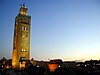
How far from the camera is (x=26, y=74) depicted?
1519 inches

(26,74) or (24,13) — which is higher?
(24,13)

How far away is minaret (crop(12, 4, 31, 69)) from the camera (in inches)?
2324

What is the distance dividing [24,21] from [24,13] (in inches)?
185

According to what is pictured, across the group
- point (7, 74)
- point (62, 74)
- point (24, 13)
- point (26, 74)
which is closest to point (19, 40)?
point (24, 13)

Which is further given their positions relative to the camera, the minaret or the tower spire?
A: the tower spire

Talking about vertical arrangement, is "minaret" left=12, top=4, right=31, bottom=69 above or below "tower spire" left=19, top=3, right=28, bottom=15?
below

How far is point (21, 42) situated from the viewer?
2403 inches

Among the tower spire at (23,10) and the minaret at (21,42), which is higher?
the tower spire at (23,10)

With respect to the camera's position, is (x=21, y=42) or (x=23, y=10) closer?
(x=21, y=42)

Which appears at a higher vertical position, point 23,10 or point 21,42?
point 23,10

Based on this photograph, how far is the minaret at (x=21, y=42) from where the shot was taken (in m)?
59.0

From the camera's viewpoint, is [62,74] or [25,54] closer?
[62,74]

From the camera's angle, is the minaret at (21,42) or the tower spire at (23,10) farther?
the tower spire at (23,10)

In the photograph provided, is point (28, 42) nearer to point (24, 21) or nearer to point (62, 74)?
point (24, 21)
